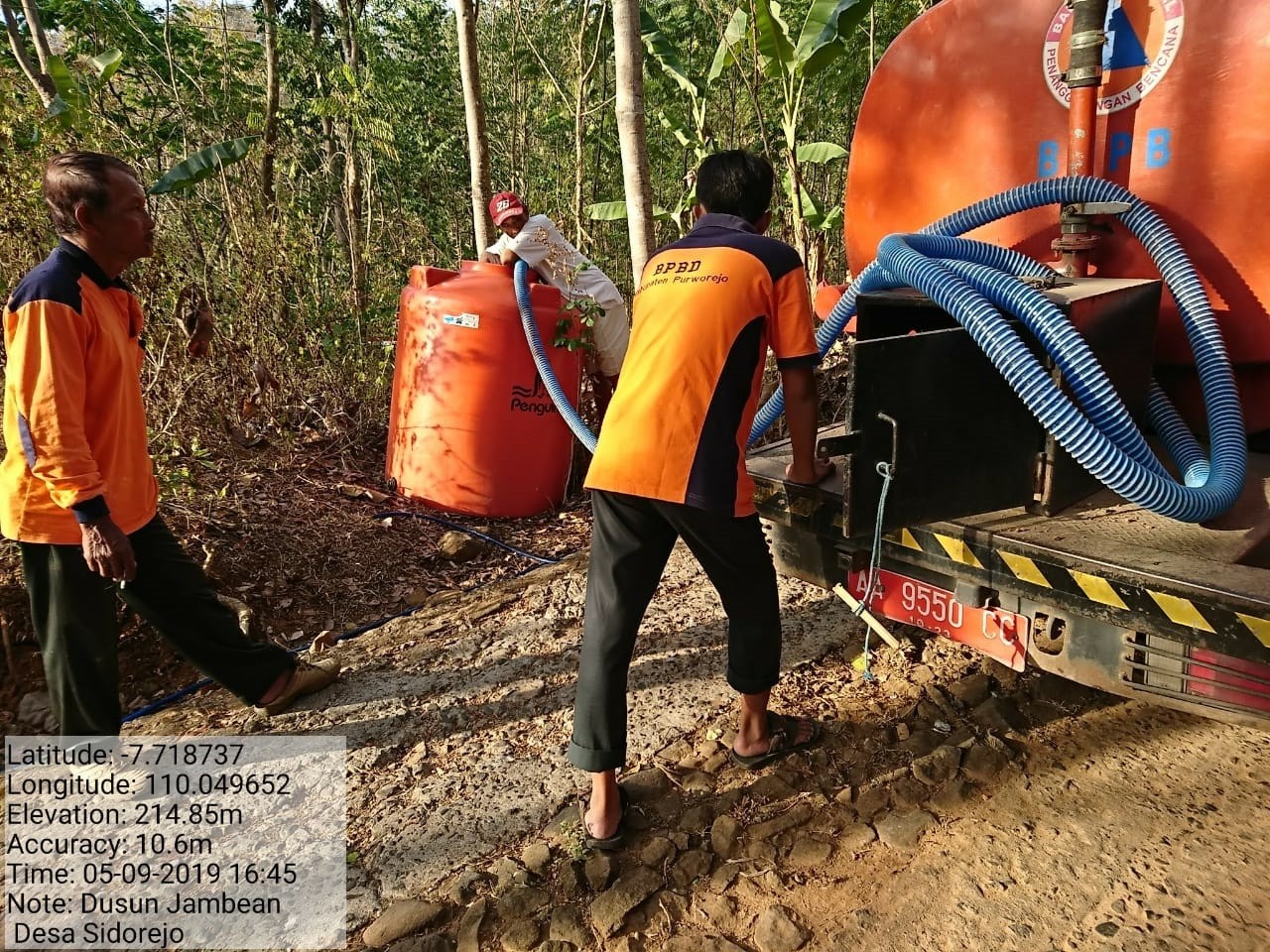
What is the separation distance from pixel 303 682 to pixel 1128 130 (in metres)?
3.23

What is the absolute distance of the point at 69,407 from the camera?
7.39 feet

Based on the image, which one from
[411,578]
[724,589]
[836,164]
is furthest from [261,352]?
[836,164]

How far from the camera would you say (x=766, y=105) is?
10.8 metres

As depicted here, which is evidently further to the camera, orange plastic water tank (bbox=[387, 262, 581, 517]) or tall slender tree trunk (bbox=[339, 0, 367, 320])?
tall slender tree trunk (bbox=[339, 0, 367, 320])

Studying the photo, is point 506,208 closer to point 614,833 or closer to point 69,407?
point 69,407

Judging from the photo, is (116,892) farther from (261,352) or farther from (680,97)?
(680,97)

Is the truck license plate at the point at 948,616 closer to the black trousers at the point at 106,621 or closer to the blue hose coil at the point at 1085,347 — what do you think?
the blue hose coil at the point at 1085,347

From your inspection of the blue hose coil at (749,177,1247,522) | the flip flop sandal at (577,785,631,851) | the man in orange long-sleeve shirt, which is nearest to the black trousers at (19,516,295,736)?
the man in orange long-sleeve shirt

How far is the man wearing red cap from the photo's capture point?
4642mm

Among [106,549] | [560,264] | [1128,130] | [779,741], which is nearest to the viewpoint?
[106,549]

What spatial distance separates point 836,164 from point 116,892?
44.4ft

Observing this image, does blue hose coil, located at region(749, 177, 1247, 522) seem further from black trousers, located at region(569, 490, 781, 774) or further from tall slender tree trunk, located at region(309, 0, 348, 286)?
tall slender tree trunk, located at region(309, 0, 348, 286)
